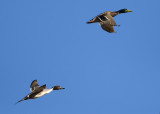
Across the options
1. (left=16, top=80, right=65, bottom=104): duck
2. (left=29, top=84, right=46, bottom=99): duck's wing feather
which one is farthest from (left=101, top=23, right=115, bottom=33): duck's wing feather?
(left=29, top=84, right=46, bottom=99): duck's wing feather

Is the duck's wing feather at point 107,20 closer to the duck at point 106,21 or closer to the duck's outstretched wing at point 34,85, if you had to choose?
the duck at point 106,21

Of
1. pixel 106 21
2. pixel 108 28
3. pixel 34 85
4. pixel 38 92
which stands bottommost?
pixel 38 92

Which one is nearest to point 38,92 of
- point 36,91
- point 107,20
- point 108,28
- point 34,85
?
point 36,91

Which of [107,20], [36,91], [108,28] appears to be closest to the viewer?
[36,91]

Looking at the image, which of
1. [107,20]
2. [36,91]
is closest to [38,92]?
[36,91]

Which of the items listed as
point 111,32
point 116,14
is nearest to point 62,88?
point 111,32

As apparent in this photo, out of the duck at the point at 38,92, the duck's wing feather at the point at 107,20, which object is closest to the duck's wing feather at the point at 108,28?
the duck's wing feather at the point at 107,20

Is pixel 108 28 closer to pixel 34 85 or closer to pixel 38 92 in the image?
pixel 34 85

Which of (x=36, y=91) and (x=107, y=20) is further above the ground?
(x=107, y=20)

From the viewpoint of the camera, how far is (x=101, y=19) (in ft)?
52.7

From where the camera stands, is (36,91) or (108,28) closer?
(36,91)

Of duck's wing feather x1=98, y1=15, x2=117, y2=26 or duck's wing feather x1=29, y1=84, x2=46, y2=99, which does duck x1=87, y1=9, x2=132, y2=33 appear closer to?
duck's wing feather x1=98, y1=15, x2=117, y2=26

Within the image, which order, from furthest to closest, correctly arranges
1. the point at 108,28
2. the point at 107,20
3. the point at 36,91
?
the point at 108,28
the point at 107,20
the point at 36,91

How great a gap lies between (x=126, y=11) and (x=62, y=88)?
5.24 meters
